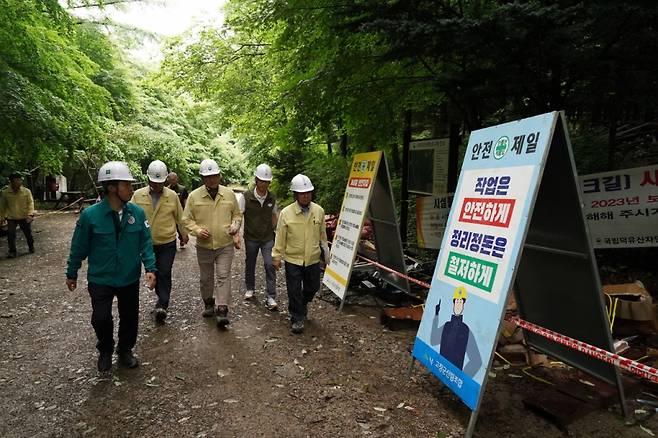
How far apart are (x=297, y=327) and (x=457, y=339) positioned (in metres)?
2.44

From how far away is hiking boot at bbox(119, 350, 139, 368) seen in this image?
427 centimetres

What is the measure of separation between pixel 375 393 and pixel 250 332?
2.06 meters

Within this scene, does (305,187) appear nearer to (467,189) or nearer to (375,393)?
(467,189)

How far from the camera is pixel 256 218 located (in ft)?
20.4

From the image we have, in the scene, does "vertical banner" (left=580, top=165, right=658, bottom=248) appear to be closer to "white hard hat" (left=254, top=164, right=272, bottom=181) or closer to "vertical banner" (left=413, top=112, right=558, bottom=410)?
"vertical banner" (left=413, top=112, right=558, bottom=410)

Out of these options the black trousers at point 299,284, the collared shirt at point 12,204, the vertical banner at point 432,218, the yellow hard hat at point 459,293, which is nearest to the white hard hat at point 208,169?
the black trousers at point 299,284

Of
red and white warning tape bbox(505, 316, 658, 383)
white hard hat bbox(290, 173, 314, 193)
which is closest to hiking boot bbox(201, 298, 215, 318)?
white hard hat bbox(290, 173, 314, 193)

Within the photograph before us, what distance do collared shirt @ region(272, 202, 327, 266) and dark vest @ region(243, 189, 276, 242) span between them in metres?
1.03

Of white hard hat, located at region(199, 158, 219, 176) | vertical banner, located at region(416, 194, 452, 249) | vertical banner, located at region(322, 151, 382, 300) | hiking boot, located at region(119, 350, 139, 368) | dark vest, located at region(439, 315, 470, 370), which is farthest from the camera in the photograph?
vertical banner, located at region(416, 194, 452, 249)

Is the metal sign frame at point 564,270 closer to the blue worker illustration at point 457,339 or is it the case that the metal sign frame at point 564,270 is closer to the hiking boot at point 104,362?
the blue worker illustration at point 457,339

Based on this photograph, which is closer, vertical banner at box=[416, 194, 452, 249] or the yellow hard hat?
the yellow hard hat

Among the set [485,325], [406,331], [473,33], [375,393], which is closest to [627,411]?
[485,325]

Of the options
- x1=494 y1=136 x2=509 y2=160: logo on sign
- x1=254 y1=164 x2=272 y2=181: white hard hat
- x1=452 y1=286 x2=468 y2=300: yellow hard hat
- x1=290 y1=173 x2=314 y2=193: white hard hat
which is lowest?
x1=452 y1=286 x2=468 y2=300: yellow hard hat


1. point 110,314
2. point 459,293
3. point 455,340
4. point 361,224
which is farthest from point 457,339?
point 110,314
